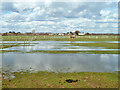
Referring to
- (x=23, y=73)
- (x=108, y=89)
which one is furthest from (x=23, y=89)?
(x=108, y=89)

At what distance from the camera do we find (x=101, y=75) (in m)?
10.9

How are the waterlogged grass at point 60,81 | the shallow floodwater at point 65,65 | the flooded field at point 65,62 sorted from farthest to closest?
1. the flooded field at point 65,62
2. the shallow floodwater at point 65,65
3. the waterlogged grass at point 60,81

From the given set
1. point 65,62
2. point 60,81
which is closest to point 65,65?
point 65,62

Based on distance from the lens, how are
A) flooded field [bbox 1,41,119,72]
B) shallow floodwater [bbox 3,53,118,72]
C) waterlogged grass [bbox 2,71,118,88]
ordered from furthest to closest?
1. flooded field [bbox 1,41,119,72]
2. shallow floodwater [bbox 3,53,118,72]
3. waterlogged grass [bbox 2,71,118,88]

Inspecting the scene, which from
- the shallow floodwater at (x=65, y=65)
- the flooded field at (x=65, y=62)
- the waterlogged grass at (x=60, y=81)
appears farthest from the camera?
the flooded field at (x=65, y=62)

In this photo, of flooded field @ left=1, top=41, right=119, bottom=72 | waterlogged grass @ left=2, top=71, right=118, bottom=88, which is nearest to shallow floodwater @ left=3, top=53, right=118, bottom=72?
flooded field @ left=1, top=41, right=119, bottom=72

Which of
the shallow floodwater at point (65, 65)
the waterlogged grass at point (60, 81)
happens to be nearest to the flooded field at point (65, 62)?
the shallow floodwater at point (65, 65)

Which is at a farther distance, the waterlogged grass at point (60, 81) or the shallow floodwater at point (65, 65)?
the shallow floodwater at point (65, 65)

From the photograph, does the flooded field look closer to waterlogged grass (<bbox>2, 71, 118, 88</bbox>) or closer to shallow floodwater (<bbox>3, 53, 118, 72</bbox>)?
shallow floodwater (<bbox>3, 53, 118, 72</bbox>)

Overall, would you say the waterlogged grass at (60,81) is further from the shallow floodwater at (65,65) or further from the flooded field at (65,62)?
the flooded field at (65,62)

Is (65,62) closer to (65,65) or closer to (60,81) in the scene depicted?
(65,65)

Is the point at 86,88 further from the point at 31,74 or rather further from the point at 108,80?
the point at 31,74

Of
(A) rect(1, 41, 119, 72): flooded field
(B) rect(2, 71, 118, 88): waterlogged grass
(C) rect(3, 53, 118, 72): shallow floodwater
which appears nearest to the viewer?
(B) rect(2, 71, 118, 88): waterlogged grass

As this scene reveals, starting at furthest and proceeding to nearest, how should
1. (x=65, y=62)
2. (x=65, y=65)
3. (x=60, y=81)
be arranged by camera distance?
(x=65, y=62)
(x=65, y=65)
(x=60, y=81)
